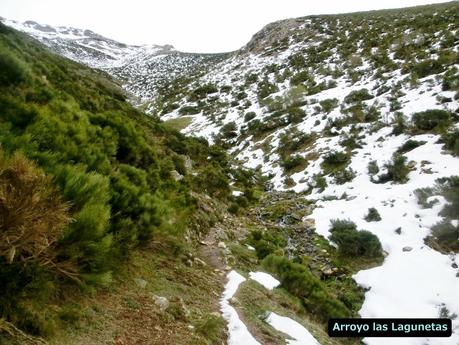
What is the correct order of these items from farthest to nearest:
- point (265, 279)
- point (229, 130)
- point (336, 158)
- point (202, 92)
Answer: point (202, 92)
point (229, 130)
point (336, 158)
point (265, 279)

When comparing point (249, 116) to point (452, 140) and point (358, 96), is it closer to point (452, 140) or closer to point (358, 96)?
point (358, 96)

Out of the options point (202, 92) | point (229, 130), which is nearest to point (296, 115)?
point (229, 130)

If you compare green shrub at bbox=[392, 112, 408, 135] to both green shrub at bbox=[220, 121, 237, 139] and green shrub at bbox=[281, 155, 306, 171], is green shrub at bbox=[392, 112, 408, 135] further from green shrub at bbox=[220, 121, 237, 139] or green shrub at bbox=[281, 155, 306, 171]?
green shrub at bbox=[220, 121, 237, 139]

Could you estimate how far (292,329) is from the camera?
13.8 ft

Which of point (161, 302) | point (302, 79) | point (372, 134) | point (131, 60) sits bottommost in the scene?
point (372, 134)

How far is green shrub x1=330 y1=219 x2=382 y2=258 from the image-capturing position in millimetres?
7535

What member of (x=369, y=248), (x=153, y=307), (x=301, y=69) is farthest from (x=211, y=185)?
(x=301, y=69)

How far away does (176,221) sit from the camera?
18.3 ft

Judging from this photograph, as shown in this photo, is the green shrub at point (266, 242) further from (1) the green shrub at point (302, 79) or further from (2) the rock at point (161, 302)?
(1) the green shrub at point (302, 79)

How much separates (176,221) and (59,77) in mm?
7721

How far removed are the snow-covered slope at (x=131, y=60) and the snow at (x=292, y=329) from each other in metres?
41.8

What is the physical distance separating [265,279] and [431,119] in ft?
30.1

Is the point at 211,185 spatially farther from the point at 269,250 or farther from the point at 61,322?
the point at 61,322

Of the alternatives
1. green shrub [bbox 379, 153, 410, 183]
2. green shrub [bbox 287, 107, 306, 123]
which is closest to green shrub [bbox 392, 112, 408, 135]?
green shrub [bbox 379, 153, 410, 183]
